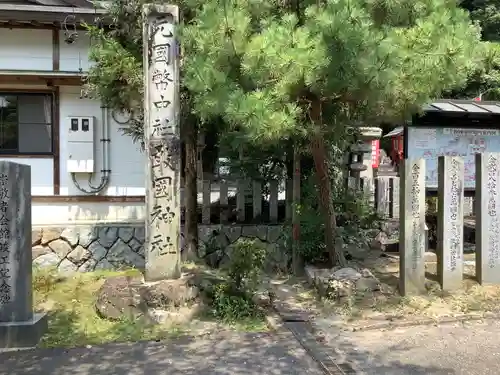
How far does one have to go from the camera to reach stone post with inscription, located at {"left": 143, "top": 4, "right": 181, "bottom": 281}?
6.48 m

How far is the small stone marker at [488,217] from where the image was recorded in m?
7.22

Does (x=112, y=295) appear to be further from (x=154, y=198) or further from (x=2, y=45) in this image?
(x=2, y=45)

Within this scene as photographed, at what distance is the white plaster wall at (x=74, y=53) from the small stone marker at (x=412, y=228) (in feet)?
20.8

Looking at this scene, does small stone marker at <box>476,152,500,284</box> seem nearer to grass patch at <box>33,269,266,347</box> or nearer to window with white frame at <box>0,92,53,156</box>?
grass patch at <box>33,269,266,347</box>

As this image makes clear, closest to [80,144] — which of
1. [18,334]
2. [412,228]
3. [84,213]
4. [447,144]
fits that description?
[84,213]

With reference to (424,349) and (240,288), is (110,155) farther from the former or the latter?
(424,349)

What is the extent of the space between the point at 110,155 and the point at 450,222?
636cm

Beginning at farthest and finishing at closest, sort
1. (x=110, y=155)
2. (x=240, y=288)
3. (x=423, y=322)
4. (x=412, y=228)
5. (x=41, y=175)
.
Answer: (x=110, y=155)
(x=41, y=175)
(x=412, y=228)
(x=240, y=288)
(x=423, y=322)

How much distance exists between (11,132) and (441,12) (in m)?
7.91

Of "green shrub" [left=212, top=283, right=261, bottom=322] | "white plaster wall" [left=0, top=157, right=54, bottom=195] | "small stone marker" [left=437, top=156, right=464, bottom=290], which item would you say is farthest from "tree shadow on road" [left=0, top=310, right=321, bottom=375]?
"white plaster wall" [left=0, top=157, right=54, bottom=195]

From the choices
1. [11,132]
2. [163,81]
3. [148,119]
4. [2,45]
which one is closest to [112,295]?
[148,119]

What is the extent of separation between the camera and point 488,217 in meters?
7.29

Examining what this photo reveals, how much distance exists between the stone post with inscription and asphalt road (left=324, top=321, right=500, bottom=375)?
2.27m

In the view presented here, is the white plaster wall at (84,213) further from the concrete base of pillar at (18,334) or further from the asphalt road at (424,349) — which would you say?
the asphalt road at (424,349)
